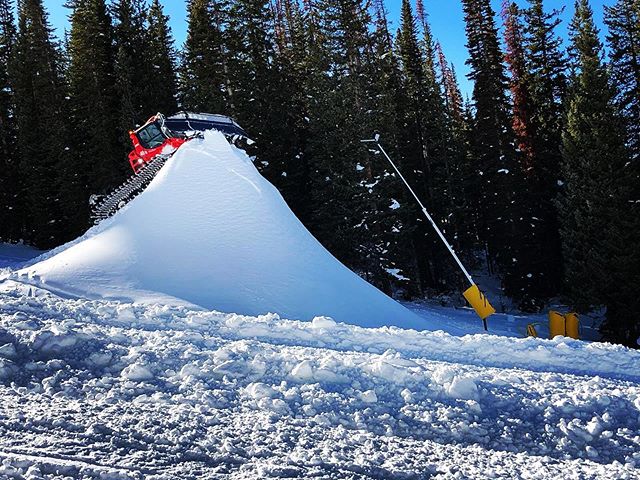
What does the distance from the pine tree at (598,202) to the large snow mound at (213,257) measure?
12.1 meters

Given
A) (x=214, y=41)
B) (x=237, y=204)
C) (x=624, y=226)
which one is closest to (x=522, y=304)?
(x=624, y=226)

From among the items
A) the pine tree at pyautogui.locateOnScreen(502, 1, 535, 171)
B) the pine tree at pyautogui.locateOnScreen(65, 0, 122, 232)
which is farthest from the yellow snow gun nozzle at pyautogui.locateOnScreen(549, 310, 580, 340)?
the pine tree at pyautogui.locateOnScreen(65, 0, 122, 232)

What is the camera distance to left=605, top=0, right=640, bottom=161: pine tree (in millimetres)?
24141

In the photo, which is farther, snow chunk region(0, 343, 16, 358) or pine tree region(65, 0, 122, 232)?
pine tree region(65, 0, 122, 232)

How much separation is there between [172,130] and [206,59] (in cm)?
1539

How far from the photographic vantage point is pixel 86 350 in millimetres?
5594

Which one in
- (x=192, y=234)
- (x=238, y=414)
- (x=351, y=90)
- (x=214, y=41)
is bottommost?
(x=238, y=414)

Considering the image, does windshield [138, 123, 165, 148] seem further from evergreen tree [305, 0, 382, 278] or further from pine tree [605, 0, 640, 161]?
pine tree [605, 0, 640, 161]

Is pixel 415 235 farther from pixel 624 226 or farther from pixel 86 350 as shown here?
pixel 86 350

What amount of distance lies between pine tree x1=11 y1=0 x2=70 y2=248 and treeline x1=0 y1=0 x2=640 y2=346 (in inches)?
4.8

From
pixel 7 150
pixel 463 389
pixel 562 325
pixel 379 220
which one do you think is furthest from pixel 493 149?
pixel 7 150

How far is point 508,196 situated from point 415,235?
18.2 ft

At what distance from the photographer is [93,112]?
29750 mm

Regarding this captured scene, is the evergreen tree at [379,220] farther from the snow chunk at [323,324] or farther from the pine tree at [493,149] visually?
the snow chunk at [323,324]
